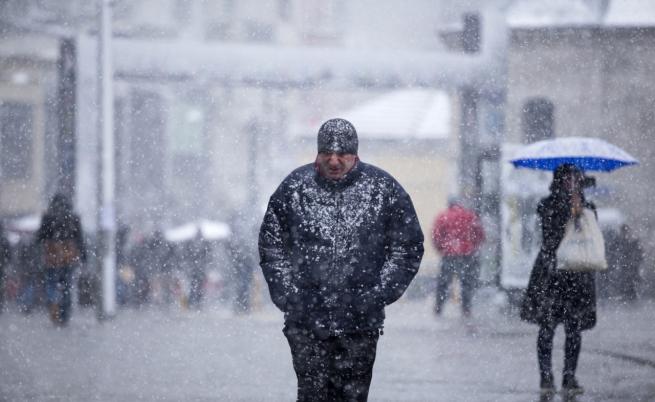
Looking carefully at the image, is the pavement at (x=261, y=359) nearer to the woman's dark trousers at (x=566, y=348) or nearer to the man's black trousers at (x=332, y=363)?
the woman's dark trousers at (x=566, y=348)

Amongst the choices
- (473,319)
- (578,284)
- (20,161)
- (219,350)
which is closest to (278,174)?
(20,161)

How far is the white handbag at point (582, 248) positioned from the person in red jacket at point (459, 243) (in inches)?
344

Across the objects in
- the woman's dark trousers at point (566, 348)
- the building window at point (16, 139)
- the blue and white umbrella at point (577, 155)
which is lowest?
the woman's dark trousers at point (566, 348)

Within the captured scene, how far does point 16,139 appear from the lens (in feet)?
132

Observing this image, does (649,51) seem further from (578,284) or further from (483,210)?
(578,284)

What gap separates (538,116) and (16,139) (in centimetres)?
1780

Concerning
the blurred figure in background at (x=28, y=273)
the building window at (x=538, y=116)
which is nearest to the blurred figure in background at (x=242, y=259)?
the blurred figure in background at (x=28, y=273)

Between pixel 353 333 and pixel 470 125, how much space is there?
49.9 feet

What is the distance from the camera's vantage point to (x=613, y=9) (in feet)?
109

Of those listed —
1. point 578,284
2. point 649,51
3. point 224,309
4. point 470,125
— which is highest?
point 649,51

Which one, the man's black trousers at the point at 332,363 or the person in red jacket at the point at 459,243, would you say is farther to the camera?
the person in red jacket at the point at 459,243

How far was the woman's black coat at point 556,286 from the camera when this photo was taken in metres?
8.61

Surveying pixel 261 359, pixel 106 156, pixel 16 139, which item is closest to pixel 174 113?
pixel 16 139

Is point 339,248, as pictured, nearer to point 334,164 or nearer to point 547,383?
point 334,164
